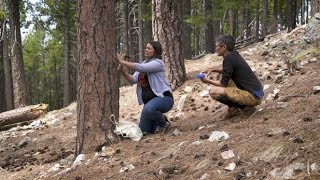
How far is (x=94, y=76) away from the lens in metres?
5.76

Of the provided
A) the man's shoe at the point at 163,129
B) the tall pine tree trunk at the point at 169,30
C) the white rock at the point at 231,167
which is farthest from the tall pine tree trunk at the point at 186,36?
the white rock at the point at 231,167

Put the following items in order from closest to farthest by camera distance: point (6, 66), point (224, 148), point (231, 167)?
point (231, 167) → point (224, 148) → point (6, 66)

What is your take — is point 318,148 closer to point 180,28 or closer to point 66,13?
point 180,28

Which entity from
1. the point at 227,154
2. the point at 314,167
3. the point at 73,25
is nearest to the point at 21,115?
the point at 227,154

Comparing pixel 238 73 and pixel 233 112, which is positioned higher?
pixel 238 73

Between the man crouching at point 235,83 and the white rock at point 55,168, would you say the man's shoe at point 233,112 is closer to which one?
the man crouching at point 235,83

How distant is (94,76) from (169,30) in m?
4.18

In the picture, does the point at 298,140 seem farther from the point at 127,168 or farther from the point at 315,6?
the point at 315,6

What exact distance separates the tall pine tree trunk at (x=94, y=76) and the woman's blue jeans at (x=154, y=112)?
0.68 meters

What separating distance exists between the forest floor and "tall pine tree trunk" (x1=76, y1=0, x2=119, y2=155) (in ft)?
1.03

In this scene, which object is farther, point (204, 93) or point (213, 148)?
point (204, 93)

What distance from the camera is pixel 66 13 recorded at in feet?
75.5

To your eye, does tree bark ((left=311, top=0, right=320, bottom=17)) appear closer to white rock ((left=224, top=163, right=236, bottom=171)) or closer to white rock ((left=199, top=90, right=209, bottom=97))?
white rock ((left=199, top=90, right=209, bottom=97))

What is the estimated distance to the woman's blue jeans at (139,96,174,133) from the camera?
6.26 meters
